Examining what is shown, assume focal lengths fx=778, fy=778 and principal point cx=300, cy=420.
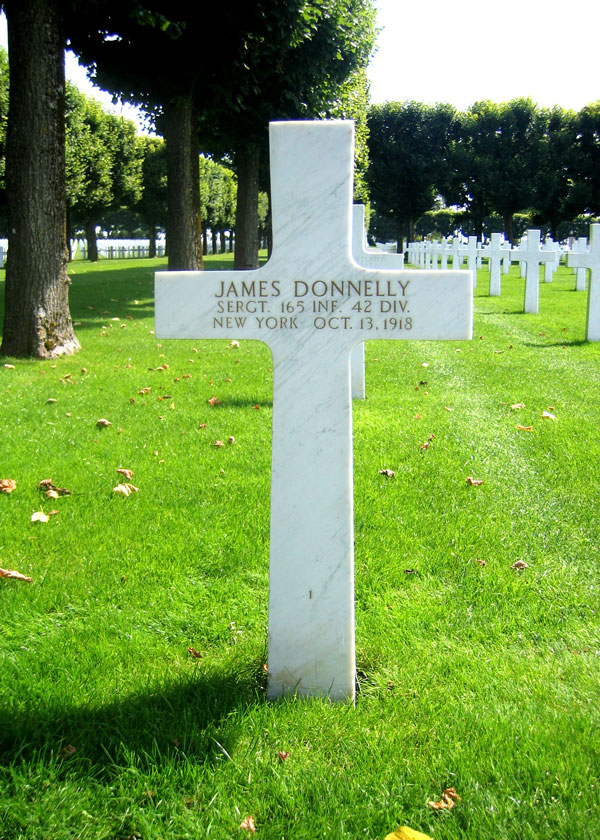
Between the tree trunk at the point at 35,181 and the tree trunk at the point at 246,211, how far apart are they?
38.0 ft

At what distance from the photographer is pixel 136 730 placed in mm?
2586

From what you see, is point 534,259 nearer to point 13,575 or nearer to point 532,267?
point 532,267

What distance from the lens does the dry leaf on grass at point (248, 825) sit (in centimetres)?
219

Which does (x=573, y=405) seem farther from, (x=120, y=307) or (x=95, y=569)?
(x=120, y=307)

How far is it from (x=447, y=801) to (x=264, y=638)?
1.18 metres

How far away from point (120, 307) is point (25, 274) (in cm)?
830

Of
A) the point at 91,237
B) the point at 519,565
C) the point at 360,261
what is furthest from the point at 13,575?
the point at 91,237

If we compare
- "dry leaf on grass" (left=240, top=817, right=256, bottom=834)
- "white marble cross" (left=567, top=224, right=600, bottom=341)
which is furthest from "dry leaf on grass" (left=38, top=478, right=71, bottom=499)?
"white marble cross" (left=567, top=224, right=600, bottom=341)

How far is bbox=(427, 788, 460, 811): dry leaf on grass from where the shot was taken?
226 cm

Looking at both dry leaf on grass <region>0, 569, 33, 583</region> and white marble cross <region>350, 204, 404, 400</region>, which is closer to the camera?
dry leaf on grass <region>0, 569, 33, 583</region>

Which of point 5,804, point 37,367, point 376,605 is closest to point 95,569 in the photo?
point 376,605

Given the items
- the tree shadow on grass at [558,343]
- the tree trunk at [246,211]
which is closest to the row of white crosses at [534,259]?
the tree shadow on grass at [558,343]

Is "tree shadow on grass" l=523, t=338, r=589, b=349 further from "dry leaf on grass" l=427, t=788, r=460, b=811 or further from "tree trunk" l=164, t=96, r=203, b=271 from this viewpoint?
"dry leaf on grass" l=427, t=788, r=460, b=811

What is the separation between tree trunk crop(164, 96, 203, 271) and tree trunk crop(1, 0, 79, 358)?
5.41 metres
